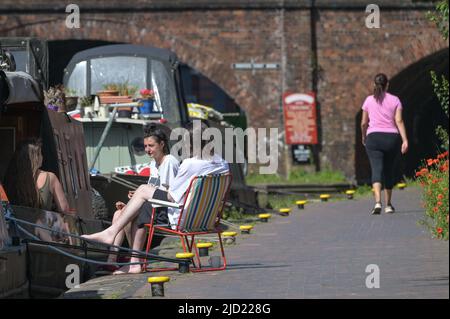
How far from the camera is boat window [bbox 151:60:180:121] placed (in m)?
21.0

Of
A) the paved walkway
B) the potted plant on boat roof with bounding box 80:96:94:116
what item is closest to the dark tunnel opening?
the potted plant on boat roof with bounding box 80:96:94:116

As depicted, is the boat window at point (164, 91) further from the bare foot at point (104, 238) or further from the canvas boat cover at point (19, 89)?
the bare foot at point (104, 238)

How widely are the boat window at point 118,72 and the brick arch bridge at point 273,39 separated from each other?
38.1 ft

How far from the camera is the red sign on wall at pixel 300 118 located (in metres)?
34.5

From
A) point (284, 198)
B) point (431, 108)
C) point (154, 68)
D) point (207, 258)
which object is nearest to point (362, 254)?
point (207, 258)

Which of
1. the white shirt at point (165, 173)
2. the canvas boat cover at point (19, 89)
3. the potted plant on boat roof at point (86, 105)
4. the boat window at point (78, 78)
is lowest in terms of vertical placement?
the white shirt at point (165, 173)

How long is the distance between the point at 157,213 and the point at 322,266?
1.69 m

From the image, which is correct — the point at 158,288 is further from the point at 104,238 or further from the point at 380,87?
the point at 380,87

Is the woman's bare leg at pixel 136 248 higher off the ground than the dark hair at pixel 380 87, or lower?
lower

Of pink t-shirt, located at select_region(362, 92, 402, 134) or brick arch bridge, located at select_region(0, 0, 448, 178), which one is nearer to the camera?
pink t-shirt, located at select_region(362, 92, 402, 134)

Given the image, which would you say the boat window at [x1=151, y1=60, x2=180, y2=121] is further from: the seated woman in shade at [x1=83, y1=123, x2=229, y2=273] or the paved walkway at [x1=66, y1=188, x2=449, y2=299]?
the seated woman in shade at [x1=83, y1=123, x2=229, y2=273]

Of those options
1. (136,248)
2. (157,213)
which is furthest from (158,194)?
(136,248)

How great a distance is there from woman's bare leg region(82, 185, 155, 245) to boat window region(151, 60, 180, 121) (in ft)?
29.2

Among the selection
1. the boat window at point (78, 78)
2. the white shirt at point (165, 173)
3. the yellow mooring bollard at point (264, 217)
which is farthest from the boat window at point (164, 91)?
the white shirt at point (165, 173)
